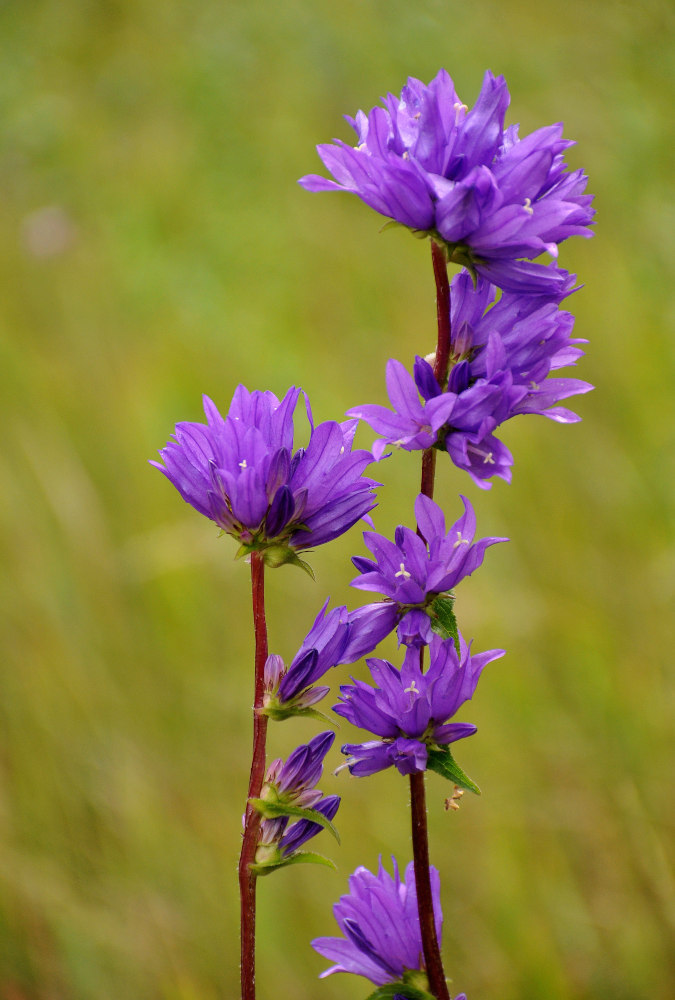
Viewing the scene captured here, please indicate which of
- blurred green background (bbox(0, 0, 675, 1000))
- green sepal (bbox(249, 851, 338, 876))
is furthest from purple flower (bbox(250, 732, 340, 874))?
blurred green background (bbox(0, 0, 675, 1000))

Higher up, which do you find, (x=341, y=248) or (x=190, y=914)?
(x=341, y=248)

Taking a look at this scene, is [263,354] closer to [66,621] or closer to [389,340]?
[389,340]

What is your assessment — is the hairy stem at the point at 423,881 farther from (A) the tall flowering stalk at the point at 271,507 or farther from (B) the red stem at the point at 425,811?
(A) the tall flowering stalk at the point at 271,507

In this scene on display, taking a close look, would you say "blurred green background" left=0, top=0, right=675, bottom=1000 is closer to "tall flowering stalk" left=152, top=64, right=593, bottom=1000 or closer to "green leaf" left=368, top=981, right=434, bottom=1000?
"green leaf" left=368, top=981, right=434, bottom=1000

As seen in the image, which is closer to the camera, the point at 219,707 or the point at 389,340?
the point at 219,707

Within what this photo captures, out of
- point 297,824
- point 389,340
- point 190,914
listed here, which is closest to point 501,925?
point 190,914

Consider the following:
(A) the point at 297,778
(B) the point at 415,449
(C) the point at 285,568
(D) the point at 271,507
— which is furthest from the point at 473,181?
(C) the point at 285,568
